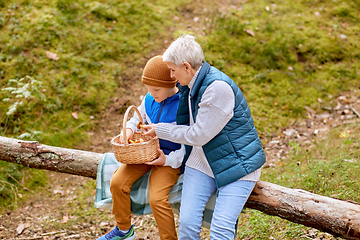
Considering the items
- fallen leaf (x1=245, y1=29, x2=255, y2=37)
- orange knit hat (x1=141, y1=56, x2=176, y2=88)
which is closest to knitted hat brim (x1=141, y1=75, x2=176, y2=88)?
orange knit hat (x1=141, y1=56, x2=176, y2=88)

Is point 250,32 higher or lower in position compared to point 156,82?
lower

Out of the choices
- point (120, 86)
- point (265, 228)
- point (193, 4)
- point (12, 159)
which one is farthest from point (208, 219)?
point (193, 4)

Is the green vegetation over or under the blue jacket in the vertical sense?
under

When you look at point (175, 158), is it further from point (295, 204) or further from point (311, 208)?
point (311, 208)

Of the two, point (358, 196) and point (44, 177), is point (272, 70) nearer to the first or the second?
point (358, 196)

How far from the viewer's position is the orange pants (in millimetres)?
2621

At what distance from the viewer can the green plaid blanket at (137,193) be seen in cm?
275

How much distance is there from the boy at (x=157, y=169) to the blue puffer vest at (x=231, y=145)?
1.28 feet

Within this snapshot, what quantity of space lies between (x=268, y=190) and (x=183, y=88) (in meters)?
1.19

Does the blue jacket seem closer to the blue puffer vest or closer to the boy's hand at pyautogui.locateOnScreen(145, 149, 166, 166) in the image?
the boy's hand at pyautogui.locateOnScreen(145, 149, 166, 166)

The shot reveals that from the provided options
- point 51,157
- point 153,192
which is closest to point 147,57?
point 51,157

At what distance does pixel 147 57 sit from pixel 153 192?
3.84m

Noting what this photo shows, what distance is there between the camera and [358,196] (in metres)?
3.17

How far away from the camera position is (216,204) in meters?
2.47
